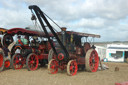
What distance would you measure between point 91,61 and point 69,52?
1.44 m

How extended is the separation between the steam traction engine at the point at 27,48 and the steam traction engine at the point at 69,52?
3.33 ft

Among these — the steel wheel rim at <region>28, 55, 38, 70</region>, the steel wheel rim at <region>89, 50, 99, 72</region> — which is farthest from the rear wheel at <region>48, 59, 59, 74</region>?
the steel wheel rim at <region>89, 50, 99, 72</region>

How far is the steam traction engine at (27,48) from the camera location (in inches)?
326

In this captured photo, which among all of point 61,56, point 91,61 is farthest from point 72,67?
point 91,61

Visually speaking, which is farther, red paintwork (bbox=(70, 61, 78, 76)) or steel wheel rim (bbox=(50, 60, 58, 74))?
steel wheel rim (bbox=(50, 60, 58, 74))

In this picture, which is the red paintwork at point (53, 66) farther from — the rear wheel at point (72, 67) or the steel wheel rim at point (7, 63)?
the steel wheel rim at point (7, 63)

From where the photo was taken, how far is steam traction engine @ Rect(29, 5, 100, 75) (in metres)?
6.59

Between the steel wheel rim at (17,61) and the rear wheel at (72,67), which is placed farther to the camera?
the steel wheel rim at (17,61)

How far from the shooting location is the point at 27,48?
8.54 meters

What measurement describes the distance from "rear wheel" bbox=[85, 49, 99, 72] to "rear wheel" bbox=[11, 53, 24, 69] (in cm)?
375

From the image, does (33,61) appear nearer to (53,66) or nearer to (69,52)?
(53,66)

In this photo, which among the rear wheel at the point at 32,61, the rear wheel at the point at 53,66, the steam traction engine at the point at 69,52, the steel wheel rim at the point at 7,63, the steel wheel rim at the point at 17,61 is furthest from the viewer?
the steel wheel rim at the point at 17,61

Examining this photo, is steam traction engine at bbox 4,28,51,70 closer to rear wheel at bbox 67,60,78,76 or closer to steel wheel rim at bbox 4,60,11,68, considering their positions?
steel wheel rim at bbox 4,60,11,68

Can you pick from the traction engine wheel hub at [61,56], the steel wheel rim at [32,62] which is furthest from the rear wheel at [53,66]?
the steel wheel rim at [32,62]
